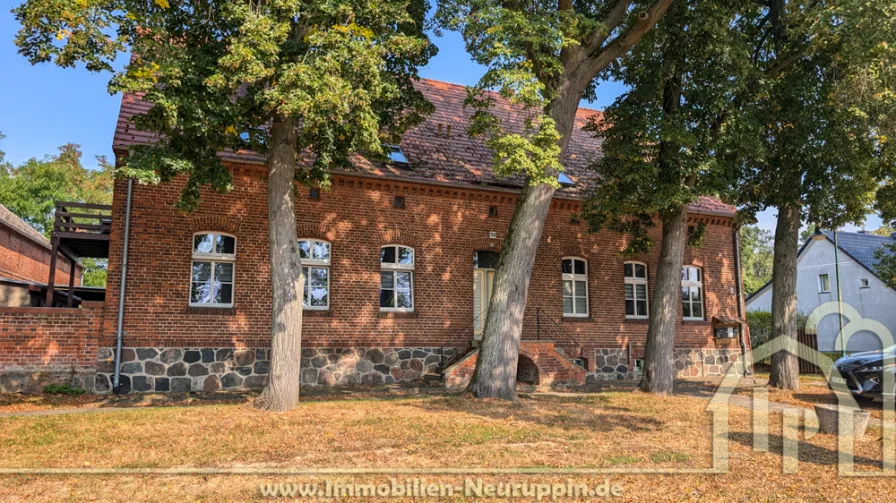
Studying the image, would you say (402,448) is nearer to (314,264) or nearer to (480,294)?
(314,264)

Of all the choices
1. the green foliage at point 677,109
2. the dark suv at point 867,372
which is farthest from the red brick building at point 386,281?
the dark suv at point 867,372

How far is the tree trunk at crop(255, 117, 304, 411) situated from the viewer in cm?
970

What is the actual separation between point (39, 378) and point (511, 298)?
361 inches

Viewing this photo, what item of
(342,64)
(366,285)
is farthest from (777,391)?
(342,64)

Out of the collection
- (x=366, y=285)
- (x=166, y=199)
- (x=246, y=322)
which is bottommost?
(x=246, y=322)

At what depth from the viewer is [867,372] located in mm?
11188

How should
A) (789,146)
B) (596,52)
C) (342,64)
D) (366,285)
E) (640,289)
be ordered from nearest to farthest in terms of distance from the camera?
(342,64) < (596,52) < (789,146) < (366,285) < (640,289)

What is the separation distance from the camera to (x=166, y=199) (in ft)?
43.3

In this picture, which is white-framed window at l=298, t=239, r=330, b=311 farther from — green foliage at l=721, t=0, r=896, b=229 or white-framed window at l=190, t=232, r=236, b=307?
green foliage at l=721, t=0, r=896, b=229

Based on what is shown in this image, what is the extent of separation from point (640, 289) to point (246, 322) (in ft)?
36.2

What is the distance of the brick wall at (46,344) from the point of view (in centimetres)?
1190

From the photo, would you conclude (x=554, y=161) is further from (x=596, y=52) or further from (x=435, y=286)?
(x=435, y=286)

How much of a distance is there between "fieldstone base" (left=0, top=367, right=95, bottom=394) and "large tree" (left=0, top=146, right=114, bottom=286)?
23.9m

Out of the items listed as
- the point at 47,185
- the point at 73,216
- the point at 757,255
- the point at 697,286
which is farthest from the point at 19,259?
the point at 757,255
